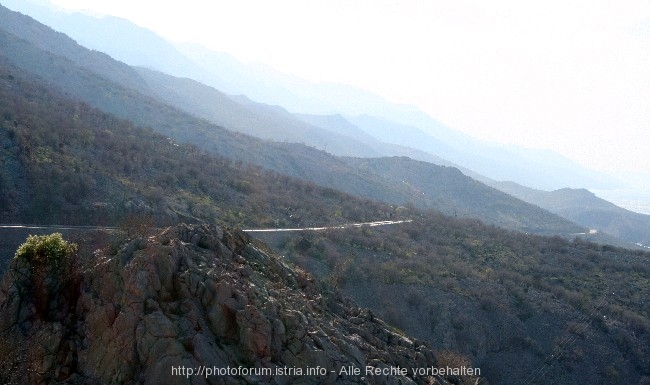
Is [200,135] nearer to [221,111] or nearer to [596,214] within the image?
[221,111]

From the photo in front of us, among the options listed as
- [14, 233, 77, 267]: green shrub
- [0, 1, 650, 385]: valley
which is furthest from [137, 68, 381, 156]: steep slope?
[14, 233, 77, 267]: green shrub

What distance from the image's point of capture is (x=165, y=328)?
8797 mm

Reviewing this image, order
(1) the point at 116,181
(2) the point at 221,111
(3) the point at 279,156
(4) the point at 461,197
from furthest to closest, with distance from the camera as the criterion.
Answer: (2) the point at 221,111, (4) the point at 461,197, (3) the point at 279,156, (1) the point at 116,181

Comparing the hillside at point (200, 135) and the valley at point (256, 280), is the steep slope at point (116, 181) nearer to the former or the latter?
the valley at point (256, 280)

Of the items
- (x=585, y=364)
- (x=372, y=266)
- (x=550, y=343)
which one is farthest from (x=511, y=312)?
(x=372, y=266)

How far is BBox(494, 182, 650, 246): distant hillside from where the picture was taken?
11138cm

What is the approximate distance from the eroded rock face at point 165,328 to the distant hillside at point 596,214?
113394mm

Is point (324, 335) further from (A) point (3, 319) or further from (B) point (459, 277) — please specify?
(B) point (459, 277)

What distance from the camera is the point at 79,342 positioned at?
360 inches

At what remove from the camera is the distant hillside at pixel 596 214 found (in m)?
111

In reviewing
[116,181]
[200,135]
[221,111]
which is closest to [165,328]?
[116,181]

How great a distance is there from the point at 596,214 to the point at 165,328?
135951mm

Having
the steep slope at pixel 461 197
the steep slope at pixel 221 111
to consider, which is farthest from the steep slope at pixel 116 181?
the steep slope at pixel 221 111

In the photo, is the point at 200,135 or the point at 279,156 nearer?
the point at 200,135
